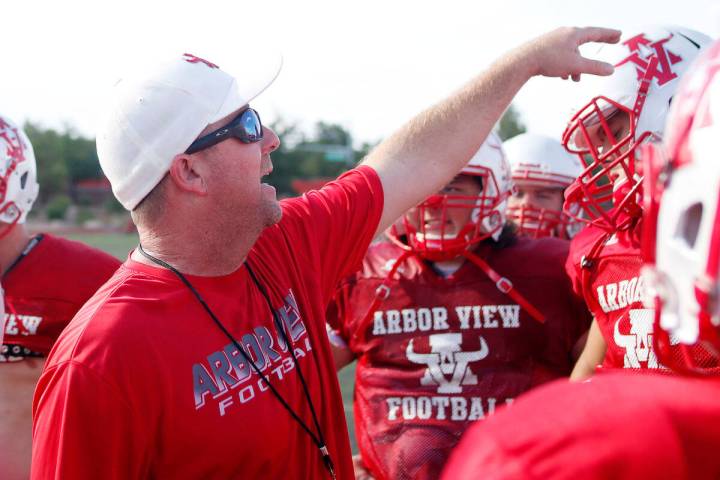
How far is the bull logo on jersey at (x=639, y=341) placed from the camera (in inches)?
90.6

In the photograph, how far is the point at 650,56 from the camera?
243 centimetres

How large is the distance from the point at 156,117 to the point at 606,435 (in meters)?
1.65

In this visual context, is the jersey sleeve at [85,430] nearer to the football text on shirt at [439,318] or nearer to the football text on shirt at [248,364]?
the football text on shirt at [248,364]

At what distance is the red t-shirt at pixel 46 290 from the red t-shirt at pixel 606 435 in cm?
257

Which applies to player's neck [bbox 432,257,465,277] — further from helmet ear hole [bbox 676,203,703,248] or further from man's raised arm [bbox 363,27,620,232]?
helmet ear hole [bbox 676,203,703,248]

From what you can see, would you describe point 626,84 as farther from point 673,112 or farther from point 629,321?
point 673,112

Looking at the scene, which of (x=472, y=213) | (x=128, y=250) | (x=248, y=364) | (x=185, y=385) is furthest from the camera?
(x=128, y=250)

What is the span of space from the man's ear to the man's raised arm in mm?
711

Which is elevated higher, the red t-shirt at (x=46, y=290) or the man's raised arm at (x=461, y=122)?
the man's raised arm at (x=461, y=122)

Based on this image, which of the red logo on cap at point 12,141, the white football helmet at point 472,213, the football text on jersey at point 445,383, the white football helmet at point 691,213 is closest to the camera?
the white football helmet at point 691,213

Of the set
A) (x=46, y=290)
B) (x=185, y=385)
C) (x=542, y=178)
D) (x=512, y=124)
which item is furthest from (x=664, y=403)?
(x=512, y=124)

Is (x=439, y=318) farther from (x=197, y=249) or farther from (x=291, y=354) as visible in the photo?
(x=197, y=249)

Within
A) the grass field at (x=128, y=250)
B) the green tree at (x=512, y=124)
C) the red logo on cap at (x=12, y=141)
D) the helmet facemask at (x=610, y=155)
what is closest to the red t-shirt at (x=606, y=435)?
the helmet facemask at (x=610, y=155)

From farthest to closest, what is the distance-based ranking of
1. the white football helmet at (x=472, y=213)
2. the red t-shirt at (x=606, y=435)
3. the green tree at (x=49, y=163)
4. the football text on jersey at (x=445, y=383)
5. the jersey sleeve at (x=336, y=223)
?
the green tree at (x=49, y=163) → the white football helmet at (x=472, y=213) → the football text on jersey at (x=445, y=383) → the jersey sleeve at (x=336, y=223) → the red t-shirt at (x=606, y=435)
